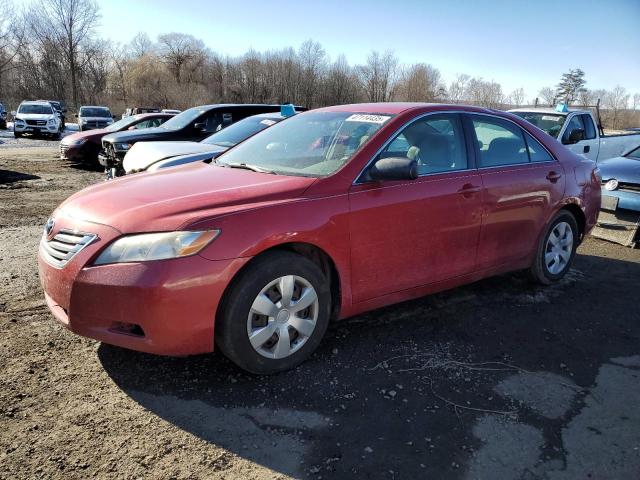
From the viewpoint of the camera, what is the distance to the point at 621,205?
22.3ft

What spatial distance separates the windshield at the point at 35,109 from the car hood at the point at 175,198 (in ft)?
89.3

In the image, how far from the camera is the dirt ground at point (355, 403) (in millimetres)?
2291

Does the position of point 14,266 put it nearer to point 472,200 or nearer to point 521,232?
point 472,200

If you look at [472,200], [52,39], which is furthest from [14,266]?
[52,39]

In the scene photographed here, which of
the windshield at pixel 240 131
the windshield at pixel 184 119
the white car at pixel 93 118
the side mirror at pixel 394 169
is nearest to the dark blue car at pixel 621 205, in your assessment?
the side mirror at pixel 394 169

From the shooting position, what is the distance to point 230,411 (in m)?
2.65

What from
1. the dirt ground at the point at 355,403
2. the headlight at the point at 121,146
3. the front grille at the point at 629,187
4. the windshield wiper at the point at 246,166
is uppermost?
the windshield wiper at the point at 246,166

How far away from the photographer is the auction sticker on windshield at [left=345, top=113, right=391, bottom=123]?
3617 millimetres

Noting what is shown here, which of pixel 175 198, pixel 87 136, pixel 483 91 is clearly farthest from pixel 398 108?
pixel 483 91

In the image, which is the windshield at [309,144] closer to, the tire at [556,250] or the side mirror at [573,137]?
the tire at [556,250]

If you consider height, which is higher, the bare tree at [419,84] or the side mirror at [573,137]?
the bare tree at [419,84]

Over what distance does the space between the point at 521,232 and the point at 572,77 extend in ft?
232

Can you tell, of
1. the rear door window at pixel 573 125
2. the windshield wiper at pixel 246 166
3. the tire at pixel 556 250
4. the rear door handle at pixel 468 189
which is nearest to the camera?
the windshield wiper at pixel 246 166

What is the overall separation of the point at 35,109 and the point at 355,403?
1161 inches
